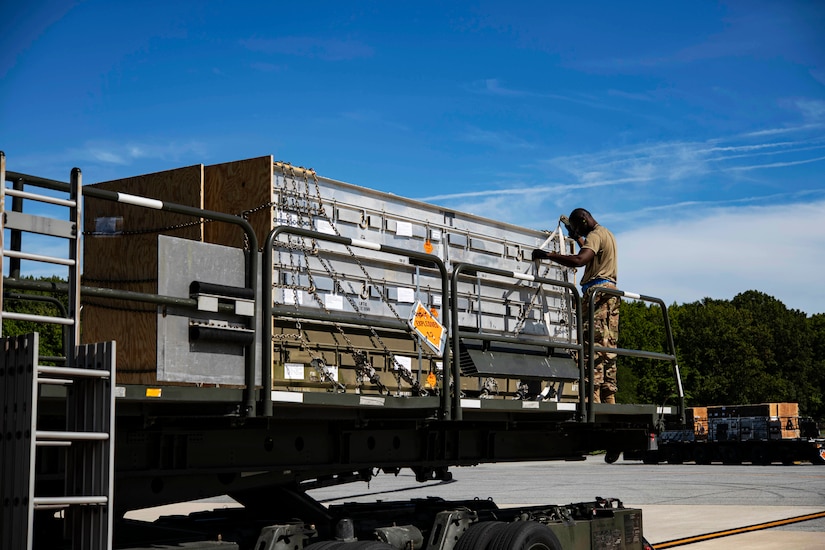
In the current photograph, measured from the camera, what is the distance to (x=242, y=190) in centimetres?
859

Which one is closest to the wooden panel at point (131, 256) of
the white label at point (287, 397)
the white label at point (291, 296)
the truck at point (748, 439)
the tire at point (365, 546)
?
the white label at point (287, 397)

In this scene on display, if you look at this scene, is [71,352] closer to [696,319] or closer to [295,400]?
[295,400]

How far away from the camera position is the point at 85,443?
16.4ft

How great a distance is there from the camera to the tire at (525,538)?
8523 mm

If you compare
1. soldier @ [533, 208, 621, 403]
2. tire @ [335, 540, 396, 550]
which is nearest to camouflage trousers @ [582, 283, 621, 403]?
soldier @ [533, 208, 621, 403]

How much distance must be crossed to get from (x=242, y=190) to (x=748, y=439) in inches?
1529

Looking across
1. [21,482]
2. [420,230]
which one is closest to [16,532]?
[21,482]

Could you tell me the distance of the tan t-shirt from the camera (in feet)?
35.0

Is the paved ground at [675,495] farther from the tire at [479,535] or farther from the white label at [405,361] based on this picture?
the white label at [405,361]

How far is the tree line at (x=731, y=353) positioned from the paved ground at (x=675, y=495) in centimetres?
3533

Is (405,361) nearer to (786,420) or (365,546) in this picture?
(365,546)

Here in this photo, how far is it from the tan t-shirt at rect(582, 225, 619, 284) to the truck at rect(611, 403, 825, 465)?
31.6m

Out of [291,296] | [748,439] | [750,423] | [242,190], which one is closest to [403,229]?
[291,296]

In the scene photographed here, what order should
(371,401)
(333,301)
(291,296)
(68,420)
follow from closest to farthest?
1. (68,420)
2. (371,401)
3. (291,296)
4. (333,301)
